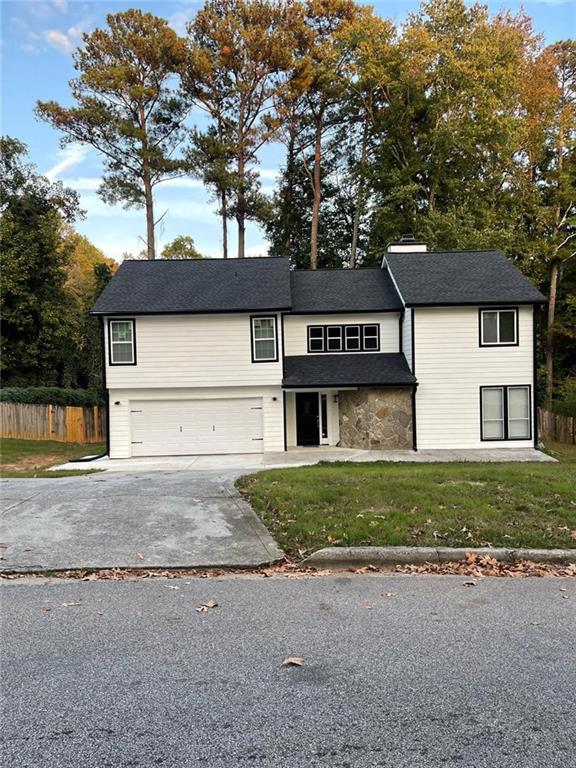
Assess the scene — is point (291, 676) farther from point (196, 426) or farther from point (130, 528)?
point (196, 426)

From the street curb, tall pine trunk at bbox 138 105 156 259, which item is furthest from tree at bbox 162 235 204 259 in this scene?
the street curb

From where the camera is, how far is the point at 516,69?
27141 millimetres

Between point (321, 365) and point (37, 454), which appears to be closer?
point (321, 365)

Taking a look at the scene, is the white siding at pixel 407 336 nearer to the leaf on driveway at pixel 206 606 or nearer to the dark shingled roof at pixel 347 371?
the dark shingled roof at pixel 347 371

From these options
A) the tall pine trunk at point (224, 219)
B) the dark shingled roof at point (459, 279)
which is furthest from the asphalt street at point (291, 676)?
the tall pine trunk at point (224, 219)

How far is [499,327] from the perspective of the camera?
1858cm

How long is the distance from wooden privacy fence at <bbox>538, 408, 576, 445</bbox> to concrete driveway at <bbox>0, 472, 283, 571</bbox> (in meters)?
17.7

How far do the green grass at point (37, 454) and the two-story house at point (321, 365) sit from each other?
2.44 meters

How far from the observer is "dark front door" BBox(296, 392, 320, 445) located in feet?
65.9

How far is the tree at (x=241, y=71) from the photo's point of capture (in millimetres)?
29062

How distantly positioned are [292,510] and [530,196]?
27537mm

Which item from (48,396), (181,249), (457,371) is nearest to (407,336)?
(457,371)

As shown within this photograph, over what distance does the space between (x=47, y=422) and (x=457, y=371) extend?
1737 cm

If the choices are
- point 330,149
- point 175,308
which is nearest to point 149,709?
point 175,308
